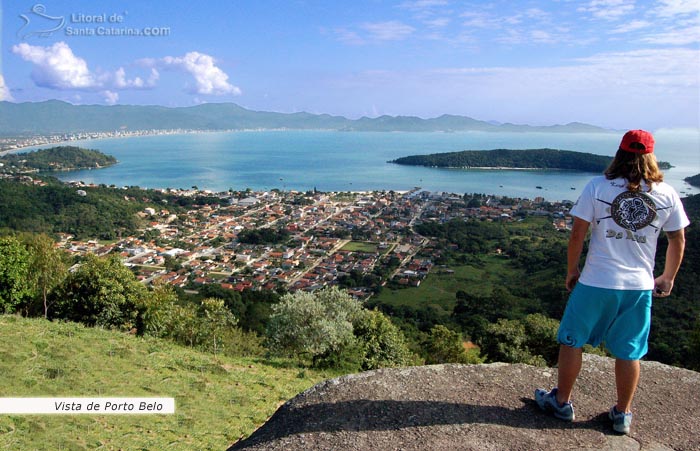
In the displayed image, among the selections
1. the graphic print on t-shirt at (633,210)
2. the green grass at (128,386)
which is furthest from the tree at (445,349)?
the graphic print on t-shirt at (633,210)

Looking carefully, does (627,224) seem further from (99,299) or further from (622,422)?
(99,299)

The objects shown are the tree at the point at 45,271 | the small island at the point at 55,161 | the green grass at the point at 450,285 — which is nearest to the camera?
the tree at the point at 45,271

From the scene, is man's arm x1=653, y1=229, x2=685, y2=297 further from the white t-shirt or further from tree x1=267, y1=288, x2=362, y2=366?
tree x1=267, y1=288, x2=362, y2=366

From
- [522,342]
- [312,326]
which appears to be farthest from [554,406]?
[522,342]

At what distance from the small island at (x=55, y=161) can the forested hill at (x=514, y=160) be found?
66975 millimetres

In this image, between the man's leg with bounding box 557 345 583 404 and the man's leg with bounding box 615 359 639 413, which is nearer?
the man's leg with bounding box 615 359 639 413

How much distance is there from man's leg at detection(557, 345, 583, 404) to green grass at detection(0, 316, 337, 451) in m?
3.61

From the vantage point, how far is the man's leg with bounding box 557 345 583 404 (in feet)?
9.59

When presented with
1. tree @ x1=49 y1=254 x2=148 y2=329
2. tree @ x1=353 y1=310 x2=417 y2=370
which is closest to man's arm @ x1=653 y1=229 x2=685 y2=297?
tree @ x1=353 y1=310 x2=417 y2=370

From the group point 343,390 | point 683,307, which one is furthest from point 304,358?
point 683,307

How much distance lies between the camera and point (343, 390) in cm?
340

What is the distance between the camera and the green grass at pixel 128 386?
491cm

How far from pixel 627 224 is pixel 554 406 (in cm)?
125

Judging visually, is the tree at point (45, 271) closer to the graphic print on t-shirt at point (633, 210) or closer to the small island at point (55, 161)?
the graphic print on t-shirt at point (633, 210)
